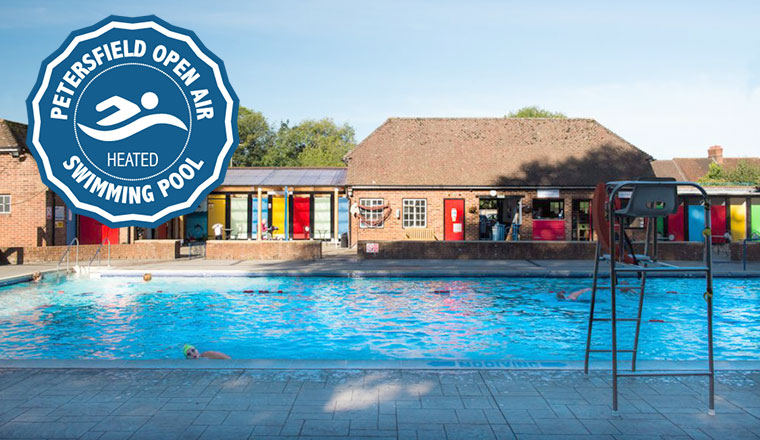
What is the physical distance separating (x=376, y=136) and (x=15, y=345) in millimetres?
23710

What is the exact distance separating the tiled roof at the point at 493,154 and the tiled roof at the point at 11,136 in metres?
13.9

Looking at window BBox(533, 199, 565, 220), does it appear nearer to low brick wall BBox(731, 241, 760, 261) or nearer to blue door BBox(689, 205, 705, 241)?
blue door BBox(689, 205, 705, 241)

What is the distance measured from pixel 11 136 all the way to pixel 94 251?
21.3ft

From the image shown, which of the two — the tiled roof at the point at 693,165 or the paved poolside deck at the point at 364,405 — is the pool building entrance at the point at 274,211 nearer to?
the paved poolside deck at the point at 364,405

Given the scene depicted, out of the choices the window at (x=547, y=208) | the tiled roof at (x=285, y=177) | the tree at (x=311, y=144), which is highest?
the tree at (x=311, y=144)

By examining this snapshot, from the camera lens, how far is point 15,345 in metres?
10.2

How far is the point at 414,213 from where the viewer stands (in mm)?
29359

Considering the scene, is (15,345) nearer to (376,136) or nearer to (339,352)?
(339,352)

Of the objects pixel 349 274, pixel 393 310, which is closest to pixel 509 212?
pixel 349 274

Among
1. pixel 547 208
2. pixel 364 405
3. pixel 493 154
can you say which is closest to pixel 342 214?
pixel 493 154

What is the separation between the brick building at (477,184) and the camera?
28.9 metres

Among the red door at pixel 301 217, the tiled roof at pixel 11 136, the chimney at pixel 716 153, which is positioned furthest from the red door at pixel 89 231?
the chimney at pixel 716 153

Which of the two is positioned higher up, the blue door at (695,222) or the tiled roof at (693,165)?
the tiled roof at (693,165)

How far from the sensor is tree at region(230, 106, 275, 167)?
68938 mm
